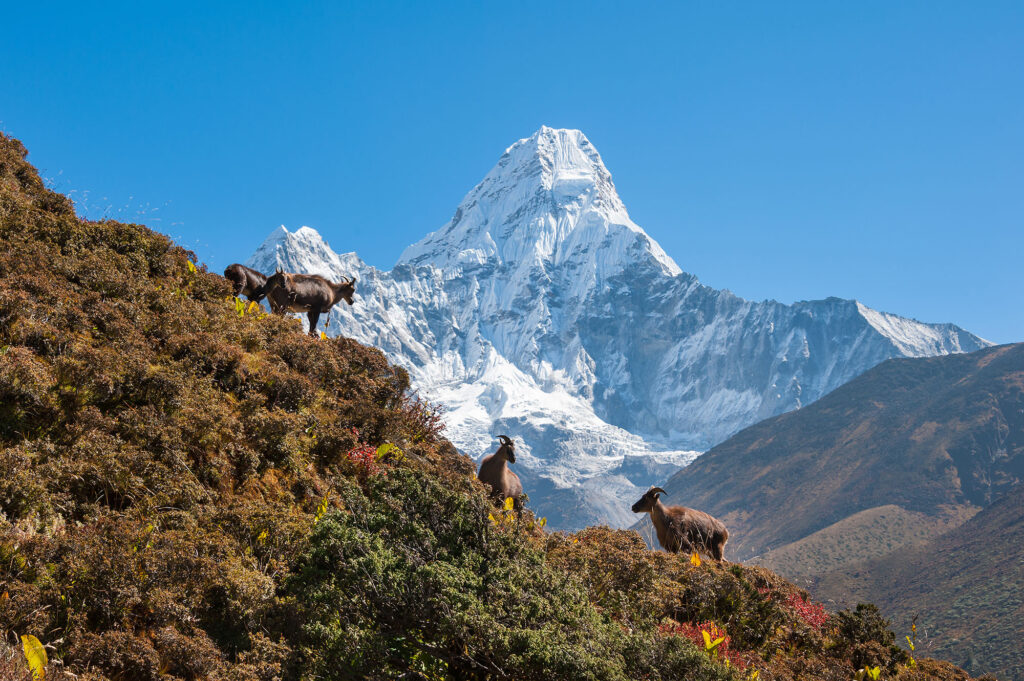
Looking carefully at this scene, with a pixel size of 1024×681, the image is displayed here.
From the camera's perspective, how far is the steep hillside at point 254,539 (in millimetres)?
7887

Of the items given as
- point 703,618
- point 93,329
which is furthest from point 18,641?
point 703,618

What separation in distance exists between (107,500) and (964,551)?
612 ft

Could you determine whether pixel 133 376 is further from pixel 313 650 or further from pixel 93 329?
pixel 313 650

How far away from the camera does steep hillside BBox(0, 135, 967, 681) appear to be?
311 inches

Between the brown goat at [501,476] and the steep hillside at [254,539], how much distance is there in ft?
6.31

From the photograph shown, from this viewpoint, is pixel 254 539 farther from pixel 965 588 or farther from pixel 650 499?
pixel 965 588

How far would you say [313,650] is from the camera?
809 centimetres

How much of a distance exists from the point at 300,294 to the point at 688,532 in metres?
11.1

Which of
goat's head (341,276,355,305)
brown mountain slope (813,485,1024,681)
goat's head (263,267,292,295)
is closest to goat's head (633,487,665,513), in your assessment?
goat's head (341,276,355,305)

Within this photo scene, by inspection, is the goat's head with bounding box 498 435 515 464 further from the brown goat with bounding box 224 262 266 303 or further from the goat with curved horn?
the brown goat with bounding box 224 262 266 303

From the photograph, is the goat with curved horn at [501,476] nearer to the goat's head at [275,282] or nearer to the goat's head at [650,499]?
the goat's head at [650,499]

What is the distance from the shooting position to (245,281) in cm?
1878

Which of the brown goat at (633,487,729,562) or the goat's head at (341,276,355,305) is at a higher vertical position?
the goat's head at (341,276,355,305)

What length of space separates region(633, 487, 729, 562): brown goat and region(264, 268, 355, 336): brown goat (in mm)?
9384
